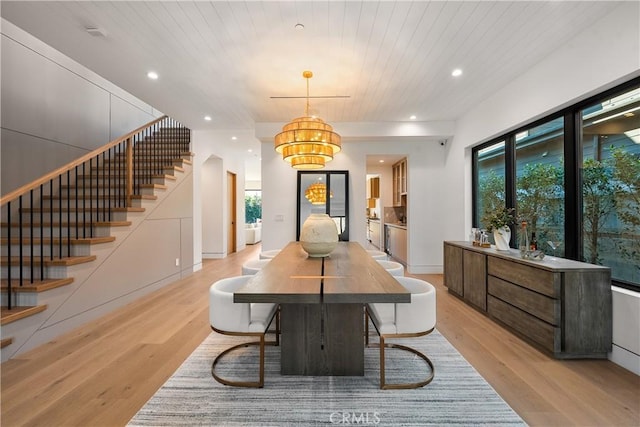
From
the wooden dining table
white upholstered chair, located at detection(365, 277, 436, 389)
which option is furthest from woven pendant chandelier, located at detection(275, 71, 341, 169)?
white upholstered chair, located at detection(365, 277, 436, 389)

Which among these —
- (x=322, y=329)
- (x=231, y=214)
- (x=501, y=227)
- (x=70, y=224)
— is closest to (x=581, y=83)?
(x=501, y=227)

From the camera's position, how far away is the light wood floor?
5.83 feet

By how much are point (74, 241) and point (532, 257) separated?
497cm

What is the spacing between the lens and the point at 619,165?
2.52m

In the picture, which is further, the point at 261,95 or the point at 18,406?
the point at 261,95

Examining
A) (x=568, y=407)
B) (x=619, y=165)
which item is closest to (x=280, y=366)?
(x=568, y=407)

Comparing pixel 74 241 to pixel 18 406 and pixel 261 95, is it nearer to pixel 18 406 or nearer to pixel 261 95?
pixel 18 406

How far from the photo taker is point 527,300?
2730 millimetres

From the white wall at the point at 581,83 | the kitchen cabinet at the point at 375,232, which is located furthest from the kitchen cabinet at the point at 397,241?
the white wall at the point at 581,83

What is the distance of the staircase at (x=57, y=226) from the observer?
106 inches

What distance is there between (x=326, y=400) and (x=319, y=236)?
1.30 metres

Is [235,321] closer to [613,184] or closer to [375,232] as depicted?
[613,184]

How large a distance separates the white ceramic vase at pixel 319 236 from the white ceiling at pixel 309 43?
1.74m
